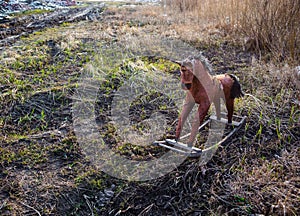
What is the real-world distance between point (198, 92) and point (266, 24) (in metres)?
2.57

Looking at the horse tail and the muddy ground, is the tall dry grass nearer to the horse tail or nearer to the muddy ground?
the muddy ground

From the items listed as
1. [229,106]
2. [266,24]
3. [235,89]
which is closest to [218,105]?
[229,106]

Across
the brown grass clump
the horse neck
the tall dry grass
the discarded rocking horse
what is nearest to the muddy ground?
the brown grass clump

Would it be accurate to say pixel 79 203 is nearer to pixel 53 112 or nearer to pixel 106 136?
pixel 106 136

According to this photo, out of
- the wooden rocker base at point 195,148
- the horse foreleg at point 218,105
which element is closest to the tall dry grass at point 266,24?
the wooden rocker base at point 195,148

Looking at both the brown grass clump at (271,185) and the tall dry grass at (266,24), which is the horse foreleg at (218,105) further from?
the tall dry grass at (266,24)

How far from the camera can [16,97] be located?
2895 mm

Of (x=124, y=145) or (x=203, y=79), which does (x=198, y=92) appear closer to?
(x=203, y=79)

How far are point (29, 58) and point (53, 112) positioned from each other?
1.47m

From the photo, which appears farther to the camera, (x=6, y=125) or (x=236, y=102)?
(x=236, y=102)

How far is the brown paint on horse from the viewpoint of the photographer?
1.83 meters

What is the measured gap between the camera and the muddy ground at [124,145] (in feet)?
5.76

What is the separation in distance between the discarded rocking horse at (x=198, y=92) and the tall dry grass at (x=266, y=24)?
1.71 m

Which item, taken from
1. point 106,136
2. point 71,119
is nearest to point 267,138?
point 106,136
